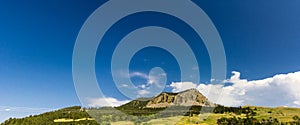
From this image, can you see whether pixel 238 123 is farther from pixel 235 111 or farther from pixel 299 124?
pixel 235 111

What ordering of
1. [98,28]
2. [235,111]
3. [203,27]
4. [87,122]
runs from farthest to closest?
[235,111] → [87,122] → [203,27] → [98,28]

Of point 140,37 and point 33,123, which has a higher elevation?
point 140,37

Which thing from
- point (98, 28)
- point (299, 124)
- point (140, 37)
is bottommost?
point (299, 124)

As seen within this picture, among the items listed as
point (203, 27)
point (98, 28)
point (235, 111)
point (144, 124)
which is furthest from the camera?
point (235, 111)

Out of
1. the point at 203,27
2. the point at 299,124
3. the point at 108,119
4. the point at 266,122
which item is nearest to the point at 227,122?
the point at 266,122

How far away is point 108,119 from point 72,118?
2123 cm

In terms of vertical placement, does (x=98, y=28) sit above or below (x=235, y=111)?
above

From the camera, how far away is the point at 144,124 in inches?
4072

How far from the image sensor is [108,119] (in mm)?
119188

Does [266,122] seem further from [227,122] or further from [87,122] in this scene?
[87,122]

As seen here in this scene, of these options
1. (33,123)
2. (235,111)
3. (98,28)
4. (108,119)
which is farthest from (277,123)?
(33,123)

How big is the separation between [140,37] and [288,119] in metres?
98.5

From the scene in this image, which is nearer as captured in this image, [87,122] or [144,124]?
[144,124]

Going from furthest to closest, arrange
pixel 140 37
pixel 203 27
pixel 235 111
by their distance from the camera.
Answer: pixel 235 111 < pixel 140 37 < pixel 203 27
